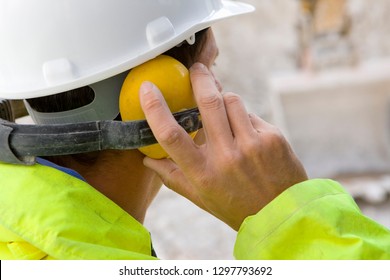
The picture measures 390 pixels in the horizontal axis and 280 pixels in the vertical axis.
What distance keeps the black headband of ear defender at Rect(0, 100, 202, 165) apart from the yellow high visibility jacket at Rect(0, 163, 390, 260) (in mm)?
48

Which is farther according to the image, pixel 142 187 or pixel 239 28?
pixel 239 28

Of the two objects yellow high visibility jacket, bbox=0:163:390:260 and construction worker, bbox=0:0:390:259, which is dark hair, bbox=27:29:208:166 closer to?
construction worker, bbox=0:0:390:259

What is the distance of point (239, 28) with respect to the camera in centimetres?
1309

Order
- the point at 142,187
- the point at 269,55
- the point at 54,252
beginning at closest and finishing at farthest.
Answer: the point at 54,252 < the point at 142,187 < the point at 269,55

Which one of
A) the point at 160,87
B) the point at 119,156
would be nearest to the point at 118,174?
the point at 119,156

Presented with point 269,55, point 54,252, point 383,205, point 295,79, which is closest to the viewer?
point 54,252

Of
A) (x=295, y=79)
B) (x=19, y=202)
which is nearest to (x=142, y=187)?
(x=19, y=202)

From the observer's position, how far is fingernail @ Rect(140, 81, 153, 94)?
1.53 m

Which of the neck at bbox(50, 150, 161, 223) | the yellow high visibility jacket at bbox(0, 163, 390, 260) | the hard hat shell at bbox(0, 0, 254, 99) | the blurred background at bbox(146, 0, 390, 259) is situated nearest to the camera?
the yellow high visibility jacket at bbox(0, 163, 390, 260)

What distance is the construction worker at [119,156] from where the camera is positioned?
4.78ft

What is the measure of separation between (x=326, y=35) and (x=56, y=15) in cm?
908

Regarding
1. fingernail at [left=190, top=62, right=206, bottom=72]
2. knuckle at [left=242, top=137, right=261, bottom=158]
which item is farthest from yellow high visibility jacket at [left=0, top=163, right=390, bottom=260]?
fingernail at [left=190, top=62, right=206, bottom=72]
